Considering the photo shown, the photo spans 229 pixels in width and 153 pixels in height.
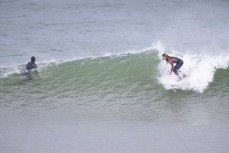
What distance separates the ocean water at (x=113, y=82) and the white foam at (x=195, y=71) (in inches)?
1.4

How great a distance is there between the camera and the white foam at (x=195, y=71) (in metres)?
16.3

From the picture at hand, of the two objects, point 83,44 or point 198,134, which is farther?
point 83,44

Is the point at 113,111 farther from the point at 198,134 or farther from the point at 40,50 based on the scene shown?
the point at 40,50

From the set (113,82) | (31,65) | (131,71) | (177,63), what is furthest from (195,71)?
(31,65)

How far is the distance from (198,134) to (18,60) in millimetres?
10691

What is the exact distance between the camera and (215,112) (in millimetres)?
14164

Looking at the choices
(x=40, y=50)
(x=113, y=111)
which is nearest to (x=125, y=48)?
(x=40, y=50)

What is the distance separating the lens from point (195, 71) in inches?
674

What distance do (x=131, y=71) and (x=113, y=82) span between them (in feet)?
4.60

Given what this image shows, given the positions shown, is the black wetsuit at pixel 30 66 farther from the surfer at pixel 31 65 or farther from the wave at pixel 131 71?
the wave at pixel 131 71

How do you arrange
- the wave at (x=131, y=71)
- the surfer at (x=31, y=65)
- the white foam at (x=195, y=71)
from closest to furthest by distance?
the white foam at (x=195, y=71) < the wave at (x=131, y=71) < the surfer at (x=31, y=65)

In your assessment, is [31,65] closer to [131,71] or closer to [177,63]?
[131,71]

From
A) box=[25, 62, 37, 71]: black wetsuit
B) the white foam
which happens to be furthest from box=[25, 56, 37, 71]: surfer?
the white foam

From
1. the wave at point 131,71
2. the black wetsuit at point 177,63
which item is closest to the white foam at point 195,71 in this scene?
the wave at point 131,71
